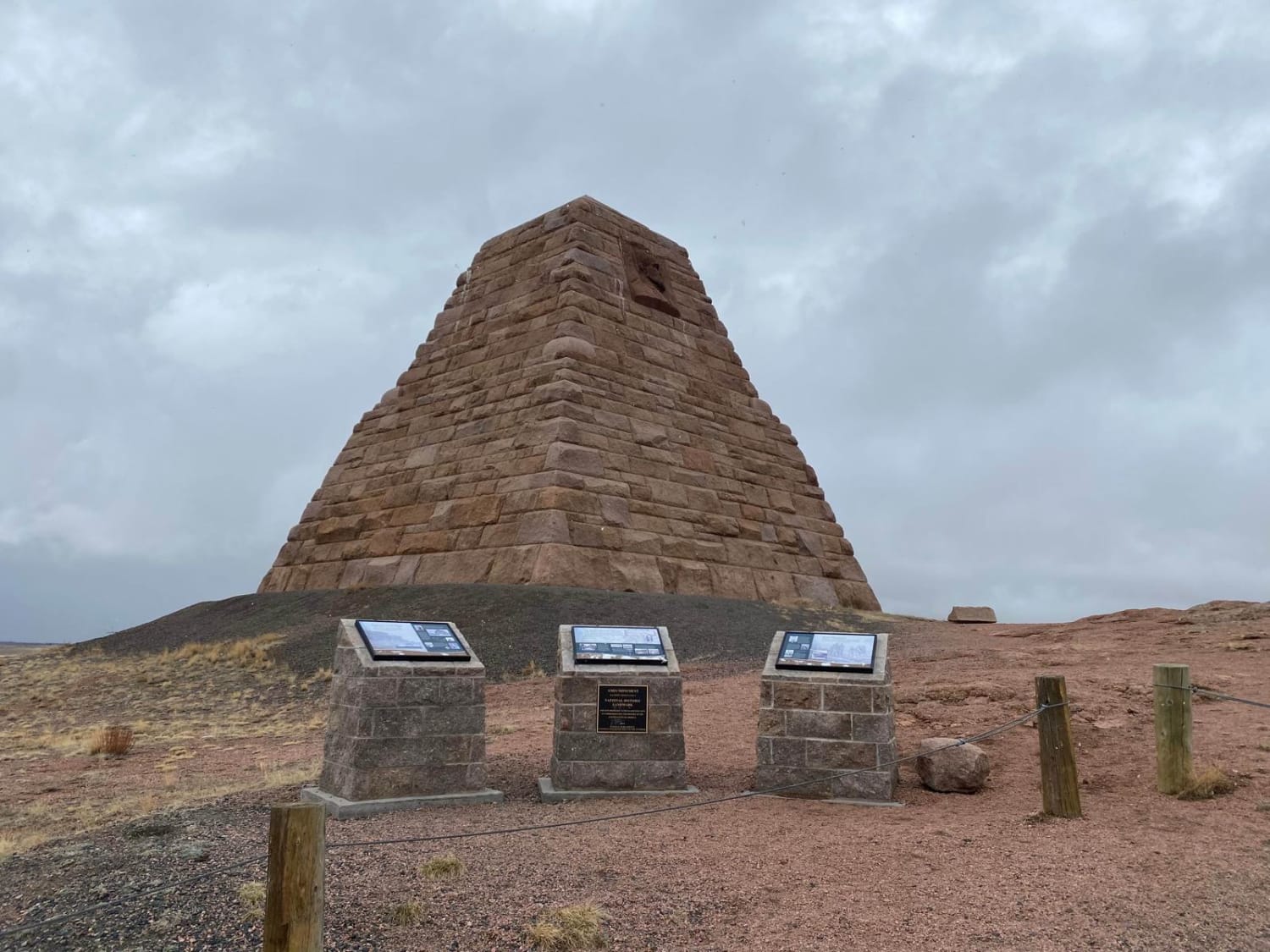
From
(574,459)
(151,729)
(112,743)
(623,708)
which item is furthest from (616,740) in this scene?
(574,459)

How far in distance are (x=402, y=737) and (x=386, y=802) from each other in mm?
404

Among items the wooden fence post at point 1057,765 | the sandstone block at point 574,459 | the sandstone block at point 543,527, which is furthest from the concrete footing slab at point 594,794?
the sandstone block at point 574,459

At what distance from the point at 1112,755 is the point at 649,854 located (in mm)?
3902

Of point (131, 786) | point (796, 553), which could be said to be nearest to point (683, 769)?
point (131, 786)

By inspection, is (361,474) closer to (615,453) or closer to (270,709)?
(615,453)

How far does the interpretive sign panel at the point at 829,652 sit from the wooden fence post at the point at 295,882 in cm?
391

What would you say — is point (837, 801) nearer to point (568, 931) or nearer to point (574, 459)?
point (568, 931)

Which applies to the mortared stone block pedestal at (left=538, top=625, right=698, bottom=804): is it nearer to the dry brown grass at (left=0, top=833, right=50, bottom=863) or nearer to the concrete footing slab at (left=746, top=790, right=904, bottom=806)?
the concrete footing slab at (left=746, top=790, right=904, bottom=806)

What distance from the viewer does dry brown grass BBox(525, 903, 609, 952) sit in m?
3.66

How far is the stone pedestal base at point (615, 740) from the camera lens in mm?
6285

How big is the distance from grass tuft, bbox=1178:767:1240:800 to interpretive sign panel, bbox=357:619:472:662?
4642mm

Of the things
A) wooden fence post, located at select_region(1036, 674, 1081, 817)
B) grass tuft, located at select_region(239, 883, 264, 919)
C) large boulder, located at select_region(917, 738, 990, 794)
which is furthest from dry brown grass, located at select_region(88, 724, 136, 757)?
wooden fence post, located at select_region(1036, 674, 1081, 817)

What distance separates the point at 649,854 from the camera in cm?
487

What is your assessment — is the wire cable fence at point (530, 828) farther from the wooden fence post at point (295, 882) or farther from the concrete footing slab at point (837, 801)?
the wooden fence post at point (295, 882)
